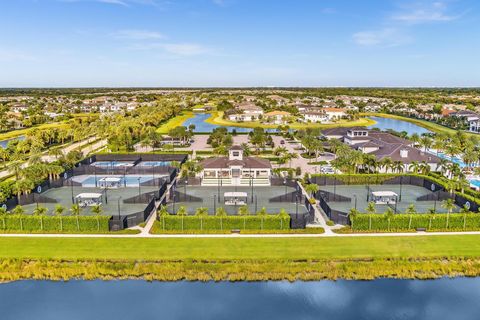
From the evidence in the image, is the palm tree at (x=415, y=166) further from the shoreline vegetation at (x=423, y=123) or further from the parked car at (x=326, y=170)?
the shoreline vegetation at (x=423, y=123)

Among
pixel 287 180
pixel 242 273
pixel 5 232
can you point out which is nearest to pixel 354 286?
pixel 242 273

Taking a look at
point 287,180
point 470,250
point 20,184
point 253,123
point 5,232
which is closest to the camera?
point 470,250

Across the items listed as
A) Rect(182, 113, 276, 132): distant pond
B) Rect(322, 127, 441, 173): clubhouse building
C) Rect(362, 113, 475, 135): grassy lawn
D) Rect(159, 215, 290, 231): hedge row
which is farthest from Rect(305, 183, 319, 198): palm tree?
Rect(182, 113, 276, 132): distant pond

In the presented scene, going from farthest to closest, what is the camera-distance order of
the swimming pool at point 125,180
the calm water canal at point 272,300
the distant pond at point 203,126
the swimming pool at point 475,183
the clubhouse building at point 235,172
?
the distant pond at point 203,126, the clubhouse building at point 235,172, the swimming pool at point 125,180, the swimming pool at point 475,183, the calm water canal at point 272,300

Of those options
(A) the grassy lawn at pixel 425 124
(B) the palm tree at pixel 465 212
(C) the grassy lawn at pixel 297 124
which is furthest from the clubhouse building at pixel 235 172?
(C) the grassy lawn at pixel 297 124

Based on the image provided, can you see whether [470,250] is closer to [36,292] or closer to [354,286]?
[354,286]
